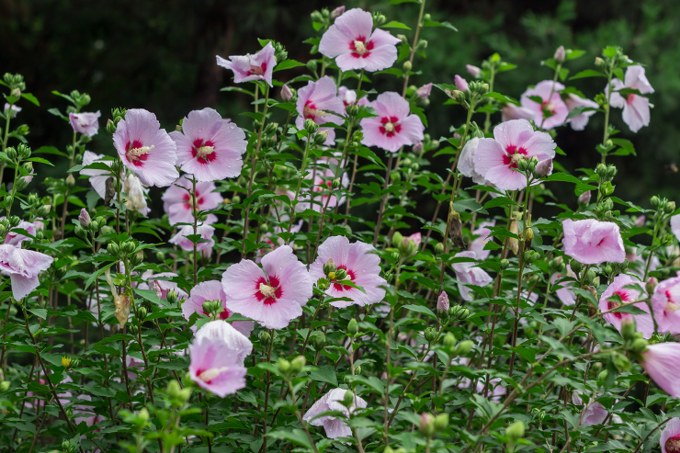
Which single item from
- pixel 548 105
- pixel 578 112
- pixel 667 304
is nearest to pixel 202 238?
pixel 667 304

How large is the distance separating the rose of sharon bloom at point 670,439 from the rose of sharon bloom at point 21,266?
1.33m

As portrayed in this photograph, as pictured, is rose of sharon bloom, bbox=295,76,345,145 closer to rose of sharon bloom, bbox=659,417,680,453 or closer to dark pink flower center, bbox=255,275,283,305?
dark pink flower center, bbox=255,275,283,305

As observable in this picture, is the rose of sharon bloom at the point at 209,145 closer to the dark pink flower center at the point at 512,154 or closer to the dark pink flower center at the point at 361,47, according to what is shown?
the dark pink flower center at the point at 361,47

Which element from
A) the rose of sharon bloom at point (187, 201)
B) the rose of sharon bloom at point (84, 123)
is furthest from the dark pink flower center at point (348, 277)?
the rose of sharon bloom at point (84, 123)

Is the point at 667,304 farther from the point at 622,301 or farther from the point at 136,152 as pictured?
the point at 136,152

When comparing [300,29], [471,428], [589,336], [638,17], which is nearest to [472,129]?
[589,336]

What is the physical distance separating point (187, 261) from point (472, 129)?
0.97 metres

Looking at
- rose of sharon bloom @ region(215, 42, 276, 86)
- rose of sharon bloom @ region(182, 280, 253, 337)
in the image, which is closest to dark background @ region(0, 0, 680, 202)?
rose of sharon bloom @ region(215, 42, 276, 86)

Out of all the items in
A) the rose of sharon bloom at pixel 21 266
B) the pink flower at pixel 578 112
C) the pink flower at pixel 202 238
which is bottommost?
the rose of sharon bloom at pixel 21 266

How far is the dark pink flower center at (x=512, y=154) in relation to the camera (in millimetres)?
1993

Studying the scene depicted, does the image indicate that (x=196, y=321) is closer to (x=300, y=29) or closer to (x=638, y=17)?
(x=300, y=29)

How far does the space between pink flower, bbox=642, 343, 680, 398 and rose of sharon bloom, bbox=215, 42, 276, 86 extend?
1.08m

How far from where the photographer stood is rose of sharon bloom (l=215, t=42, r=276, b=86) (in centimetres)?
210

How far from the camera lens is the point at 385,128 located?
250 cm
